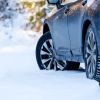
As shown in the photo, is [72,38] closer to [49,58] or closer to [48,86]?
[48,86]

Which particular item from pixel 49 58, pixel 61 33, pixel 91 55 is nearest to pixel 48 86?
pixel 91 55

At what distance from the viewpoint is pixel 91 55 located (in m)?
6.28

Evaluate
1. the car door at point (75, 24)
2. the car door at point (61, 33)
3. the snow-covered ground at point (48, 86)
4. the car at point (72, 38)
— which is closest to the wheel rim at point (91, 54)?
the car at point (72, 38)

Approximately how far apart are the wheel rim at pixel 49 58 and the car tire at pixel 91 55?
199 centimetres

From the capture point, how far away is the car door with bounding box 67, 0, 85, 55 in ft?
21.8

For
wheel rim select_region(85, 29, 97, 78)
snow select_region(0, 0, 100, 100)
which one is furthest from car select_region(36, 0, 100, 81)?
snow select_region(0, 0, 100, 100)

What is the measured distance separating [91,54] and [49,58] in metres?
2.41

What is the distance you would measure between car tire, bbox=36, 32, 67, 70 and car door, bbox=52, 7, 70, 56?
320mm

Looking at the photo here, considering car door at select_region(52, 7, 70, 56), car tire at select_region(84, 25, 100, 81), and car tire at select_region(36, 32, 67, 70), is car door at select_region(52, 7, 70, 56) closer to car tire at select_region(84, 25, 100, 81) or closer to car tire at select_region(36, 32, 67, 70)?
car tire at select_region(36, 32, 67, 70)

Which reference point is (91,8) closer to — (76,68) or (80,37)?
(80,37)

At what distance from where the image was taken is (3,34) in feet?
70.5

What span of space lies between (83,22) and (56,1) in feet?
5.49

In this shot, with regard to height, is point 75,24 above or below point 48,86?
above

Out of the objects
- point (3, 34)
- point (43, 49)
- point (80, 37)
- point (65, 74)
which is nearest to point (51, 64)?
point (43, 49)
